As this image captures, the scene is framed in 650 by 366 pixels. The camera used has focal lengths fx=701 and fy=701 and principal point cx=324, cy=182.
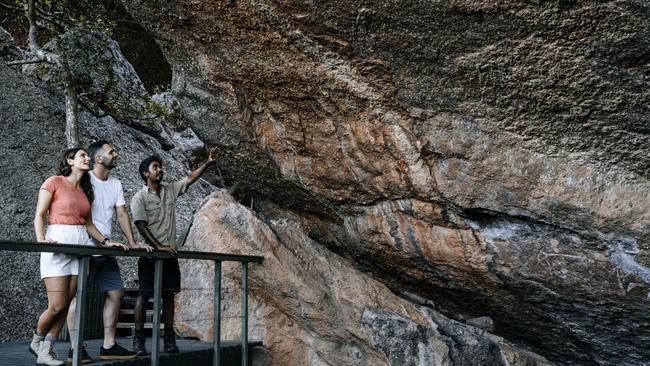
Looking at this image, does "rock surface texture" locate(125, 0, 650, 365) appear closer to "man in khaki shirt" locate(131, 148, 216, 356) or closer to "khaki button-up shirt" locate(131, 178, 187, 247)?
"man in khaki shirt" locate(131, 148, 216, 356)

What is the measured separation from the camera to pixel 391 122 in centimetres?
679

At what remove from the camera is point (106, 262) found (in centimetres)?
544

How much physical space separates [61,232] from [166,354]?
169 cm

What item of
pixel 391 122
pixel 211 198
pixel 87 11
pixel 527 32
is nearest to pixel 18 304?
pixel 211 198

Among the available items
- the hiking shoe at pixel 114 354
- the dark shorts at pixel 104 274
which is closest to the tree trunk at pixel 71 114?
the dark shorts at pixel 104 274

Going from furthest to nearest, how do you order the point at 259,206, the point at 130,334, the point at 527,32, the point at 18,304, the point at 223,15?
the point at 18,304
the point at 130,334
the point at 259,206
the point at 223,15
the point at 527,32

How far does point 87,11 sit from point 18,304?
5755mm

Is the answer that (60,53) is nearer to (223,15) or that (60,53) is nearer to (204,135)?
(204,135)

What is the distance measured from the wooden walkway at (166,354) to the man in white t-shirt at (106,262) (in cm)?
16

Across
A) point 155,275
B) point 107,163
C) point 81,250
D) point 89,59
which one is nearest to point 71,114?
point 89,59

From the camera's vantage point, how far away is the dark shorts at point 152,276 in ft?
19.7

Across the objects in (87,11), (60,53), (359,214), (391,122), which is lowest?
(359,214)

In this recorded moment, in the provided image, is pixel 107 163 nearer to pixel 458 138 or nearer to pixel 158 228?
pixel 158 228

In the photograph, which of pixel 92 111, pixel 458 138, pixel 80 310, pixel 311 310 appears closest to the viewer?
pixel 80 310
